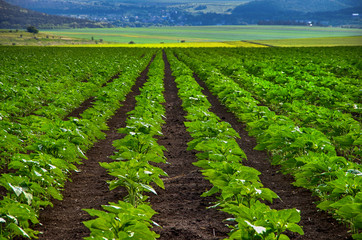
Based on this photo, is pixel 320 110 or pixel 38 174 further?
pixel 320 110

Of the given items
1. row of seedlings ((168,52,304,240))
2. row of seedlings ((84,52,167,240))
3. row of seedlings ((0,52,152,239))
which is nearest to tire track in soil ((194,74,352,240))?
row of seedlings ((168,52,304,240))

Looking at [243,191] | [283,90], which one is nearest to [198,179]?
[243,191]

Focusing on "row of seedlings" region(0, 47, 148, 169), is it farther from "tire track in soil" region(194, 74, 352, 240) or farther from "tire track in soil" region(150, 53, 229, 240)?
"tire track in soil" region(194, 74, 352, 240)

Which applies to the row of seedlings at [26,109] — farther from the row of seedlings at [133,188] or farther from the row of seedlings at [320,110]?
the row of seedlings at [320,110]

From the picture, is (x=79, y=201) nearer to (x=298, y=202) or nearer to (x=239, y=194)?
(x=239, y=194)

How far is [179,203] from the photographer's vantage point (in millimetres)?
5941

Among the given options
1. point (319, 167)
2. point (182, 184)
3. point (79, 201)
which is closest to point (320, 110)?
point (319, 167)

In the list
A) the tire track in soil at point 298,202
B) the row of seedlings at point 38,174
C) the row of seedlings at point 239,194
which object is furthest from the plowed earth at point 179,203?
the row of seedlings at point 239,194

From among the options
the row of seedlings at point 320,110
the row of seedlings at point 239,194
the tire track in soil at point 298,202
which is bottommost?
the tire track in soil at point 298,202

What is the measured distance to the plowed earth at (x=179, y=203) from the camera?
489 centimetres

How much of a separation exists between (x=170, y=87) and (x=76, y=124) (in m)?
12.3

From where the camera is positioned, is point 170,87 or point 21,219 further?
point 170,87

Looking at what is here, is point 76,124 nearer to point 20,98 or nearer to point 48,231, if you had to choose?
point 48,231

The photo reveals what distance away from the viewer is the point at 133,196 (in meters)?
5.28
